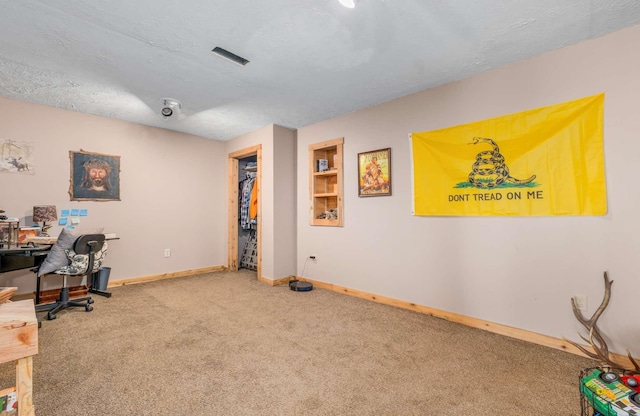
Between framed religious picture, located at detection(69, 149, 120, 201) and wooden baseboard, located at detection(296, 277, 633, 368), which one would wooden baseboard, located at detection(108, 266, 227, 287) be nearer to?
framed religious picture, located at detection(69, 149, 120, 201)

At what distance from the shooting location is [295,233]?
4418 mm

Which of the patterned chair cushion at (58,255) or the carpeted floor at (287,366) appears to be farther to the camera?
the patterned chair cushion at (58,255)

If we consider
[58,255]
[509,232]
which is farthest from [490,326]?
[58,255]

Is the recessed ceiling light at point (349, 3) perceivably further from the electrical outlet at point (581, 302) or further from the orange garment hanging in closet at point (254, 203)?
the orange garment hanging in closet at point (254, 203)

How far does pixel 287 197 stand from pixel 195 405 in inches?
121

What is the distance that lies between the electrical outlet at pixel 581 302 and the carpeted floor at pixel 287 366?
1.17 feet

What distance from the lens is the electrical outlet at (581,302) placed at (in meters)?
2.13

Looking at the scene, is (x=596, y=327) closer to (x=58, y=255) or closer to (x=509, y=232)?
(x=509, y=232)

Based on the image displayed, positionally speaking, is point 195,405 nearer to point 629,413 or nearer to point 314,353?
point 314,353

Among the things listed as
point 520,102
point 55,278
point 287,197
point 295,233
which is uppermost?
point 520,102

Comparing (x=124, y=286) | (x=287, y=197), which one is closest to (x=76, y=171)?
(x=124, y=286)

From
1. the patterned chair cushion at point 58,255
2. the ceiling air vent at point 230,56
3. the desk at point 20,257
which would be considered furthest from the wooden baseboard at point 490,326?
the desk at point 20,257

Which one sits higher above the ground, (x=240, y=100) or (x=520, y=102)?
(x=240, y=100)

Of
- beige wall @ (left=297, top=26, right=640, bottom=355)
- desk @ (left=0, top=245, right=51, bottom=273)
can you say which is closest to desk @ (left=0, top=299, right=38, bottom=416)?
desk @ (left=0, top=245, right=51, bottom=273)
